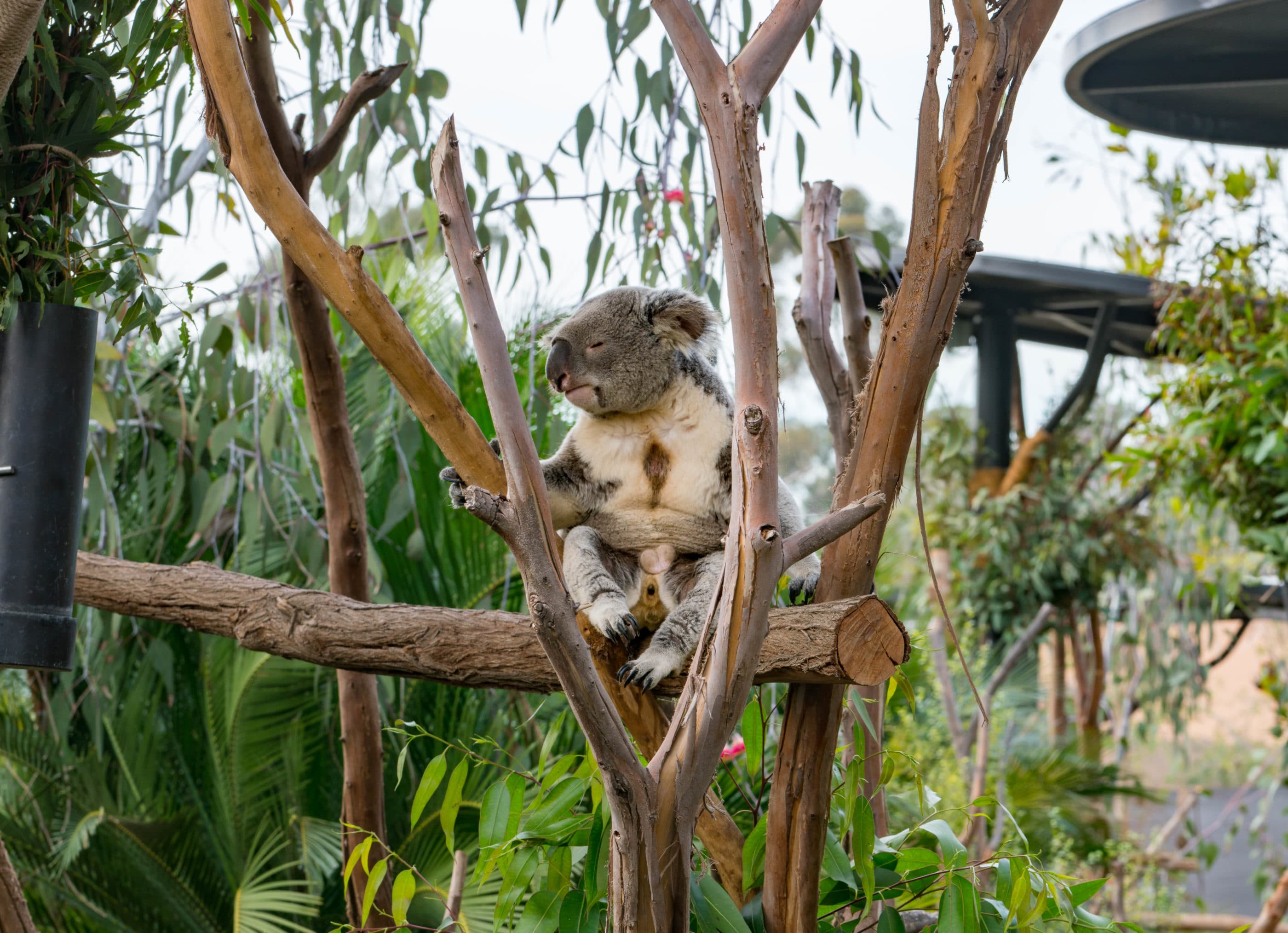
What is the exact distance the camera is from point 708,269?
2115 millimetres

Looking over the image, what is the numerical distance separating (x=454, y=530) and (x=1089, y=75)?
1.73m

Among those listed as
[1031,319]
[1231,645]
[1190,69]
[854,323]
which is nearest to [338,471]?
[854,323]

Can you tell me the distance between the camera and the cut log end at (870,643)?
1.14m

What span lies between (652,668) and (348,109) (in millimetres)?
916

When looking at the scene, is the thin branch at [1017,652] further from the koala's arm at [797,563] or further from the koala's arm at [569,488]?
the koala's arm at [569,488]

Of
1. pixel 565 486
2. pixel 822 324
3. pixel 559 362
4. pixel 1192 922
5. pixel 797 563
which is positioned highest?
pixel 822 324

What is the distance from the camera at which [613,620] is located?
1.49m

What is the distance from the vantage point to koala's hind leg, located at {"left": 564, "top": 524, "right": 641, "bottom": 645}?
4.89ft

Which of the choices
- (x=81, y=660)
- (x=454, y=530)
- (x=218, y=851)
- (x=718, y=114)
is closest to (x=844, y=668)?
(x=718, y=114)

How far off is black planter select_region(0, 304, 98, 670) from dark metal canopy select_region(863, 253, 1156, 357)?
2758mm

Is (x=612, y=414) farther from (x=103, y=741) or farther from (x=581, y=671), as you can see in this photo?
(x=103, y=741)

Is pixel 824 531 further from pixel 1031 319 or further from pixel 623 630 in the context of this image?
pixel 1031 319

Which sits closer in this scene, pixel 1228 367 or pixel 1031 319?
pixel 1228 367

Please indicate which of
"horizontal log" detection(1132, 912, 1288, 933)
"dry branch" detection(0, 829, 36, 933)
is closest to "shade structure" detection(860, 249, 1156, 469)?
"horizontal log" detection(1132, 912, 1288, 933)
